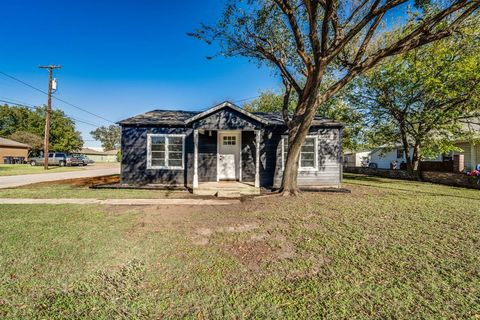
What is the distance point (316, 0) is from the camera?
6.98 m

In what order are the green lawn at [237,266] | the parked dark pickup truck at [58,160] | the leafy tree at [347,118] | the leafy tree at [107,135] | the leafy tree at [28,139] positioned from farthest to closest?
the leafy tree at [107,135] → the leafy tree at [28,139] → the parked dark pickup truck at [58,160] → the leafy tree at [347,118] → the green lawn at [237,266]

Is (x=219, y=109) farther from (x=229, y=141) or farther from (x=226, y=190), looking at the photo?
(x=226, y=190)

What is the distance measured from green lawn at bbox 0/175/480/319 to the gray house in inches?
195

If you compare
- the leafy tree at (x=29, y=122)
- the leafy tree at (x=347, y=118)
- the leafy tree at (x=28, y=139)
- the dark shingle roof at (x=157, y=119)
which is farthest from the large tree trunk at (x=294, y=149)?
the leafy tree at (x=28, y=139)

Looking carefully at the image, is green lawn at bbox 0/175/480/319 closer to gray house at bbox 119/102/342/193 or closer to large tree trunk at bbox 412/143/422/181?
gray house at bbox 119/102/342/193

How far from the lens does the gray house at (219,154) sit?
10781mm

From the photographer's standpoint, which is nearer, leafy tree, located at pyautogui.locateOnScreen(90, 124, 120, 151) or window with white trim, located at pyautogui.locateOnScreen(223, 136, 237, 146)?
window with white trim, located at pyautogui.locateOnScreen(223, 136, 237, 146)

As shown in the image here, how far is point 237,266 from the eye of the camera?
3312 millimetres

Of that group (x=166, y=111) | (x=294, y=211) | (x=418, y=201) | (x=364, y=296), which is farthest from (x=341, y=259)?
(x=166, y=111)

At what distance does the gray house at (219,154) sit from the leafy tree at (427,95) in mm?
6735

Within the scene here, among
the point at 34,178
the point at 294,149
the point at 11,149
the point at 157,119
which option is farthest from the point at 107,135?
the point at 294,149

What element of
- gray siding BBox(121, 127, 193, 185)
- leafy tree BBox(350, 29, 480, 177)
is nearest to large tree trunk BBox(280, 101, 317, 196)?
gray siding BBox(121, 127, 193, 185)

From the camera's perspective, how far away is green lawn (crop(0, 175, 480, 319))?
2.40 meters

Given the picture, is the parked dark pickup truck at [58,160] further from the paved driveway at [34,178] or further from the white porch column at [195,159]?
the white porch column at [195,159]
